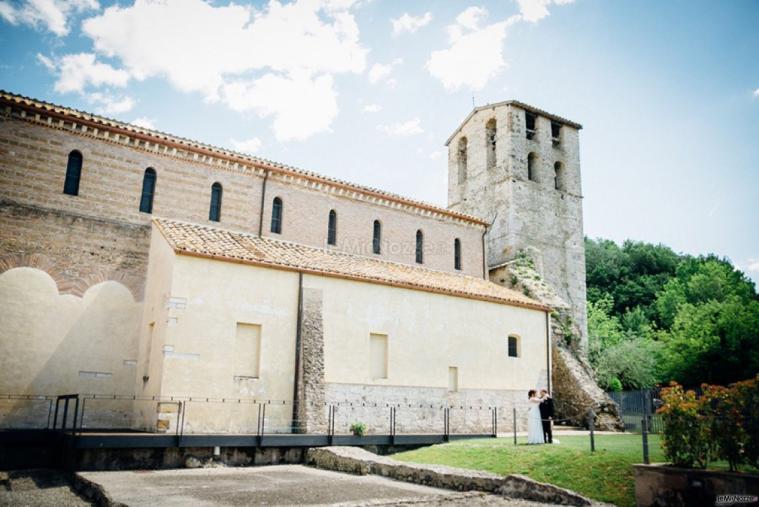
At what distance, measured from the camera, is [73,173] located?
18594 millimetres

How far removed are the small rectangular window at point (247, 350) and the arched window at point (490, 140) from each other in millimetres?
19352

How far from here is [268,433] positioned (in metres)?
A: 16.6

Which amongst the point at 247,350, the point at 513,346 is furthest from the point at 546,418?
the point at 247,350

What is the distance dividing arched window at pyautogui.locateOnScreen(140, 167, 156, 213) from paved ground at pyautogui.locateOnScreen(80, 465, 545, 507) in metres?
9.49

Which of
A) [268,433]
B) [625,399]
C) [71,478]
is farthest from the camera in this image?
[625,399]

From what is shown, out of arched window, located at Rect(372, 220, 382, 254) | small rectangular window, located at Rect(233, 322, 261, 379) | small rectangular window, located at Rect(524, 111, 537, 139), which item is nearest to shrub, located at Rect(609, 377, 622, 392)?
small rectangular window, located at Rect(524, 111, 537, 139)

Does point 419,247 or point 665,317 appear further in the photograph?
point 665,317

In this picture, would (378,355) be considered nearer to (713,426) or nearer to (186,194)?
(186,194)

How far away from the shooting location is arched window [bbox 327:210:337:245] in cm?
2342

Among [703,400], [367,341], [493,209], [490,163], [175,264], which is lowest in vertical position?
[703,400]

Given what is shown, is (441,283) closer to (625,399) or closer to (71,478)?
(625,399)

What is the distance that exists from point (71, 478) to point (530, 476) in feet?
32.8

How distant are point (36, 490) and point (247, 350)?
22.0 ft

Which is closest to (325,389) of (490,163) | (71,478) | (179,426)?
(179,426)
